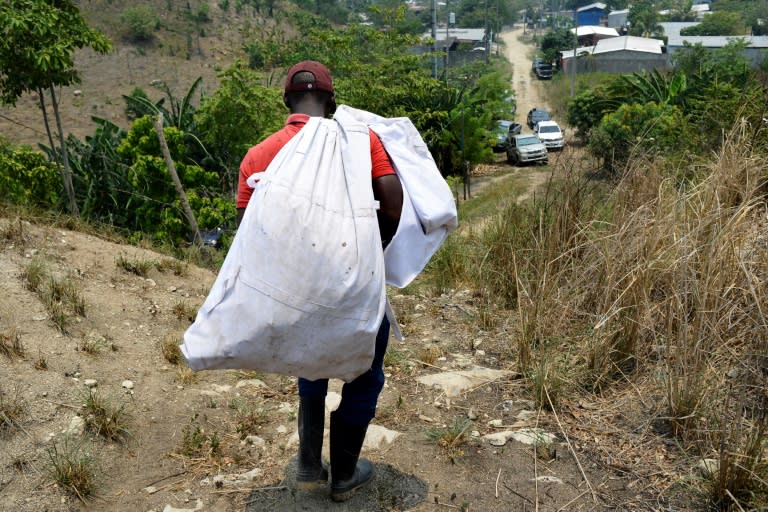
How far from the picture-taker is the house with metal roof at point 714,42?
41.7 metres

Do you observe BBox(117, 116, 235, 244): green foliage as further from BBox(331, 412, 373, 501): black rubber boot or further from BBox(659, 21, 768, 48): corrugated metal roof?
BBox(659, 21, 768, 48): corrugated metal roof

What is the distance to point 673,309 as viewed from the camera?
3.10 meters

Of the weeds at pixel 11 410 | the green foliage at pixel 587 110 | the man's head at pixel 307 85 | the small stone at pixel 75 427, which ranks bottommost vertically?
the green foliage at pixel 587 110

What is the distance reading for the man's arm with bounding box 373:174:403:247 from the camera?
228cm

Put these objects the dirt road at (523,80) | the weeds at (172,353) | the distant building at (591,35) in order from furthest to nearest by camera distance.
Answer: the distant building at (591,35)
the dirt road at (523,80)
the weeds at (172,353)

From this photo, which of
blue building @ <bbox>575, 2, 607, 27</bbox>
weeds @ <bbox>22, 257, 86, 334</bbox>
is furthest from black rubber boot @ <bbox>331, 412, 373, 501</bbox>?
blue building @ <bbox>575, 2, 607, 27</bbox>

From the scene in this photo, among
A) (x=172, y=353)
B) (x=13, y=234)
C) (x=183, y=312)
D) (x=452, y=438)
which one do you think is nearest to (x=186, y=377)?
(x=172, y=353)

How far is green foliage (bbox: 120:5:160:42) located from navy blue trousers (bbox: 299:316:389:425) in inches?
1985

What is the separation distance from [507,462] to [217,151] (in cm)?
923

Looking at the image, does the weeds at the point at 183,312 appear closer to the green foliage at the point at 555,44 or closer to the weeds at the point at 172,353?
the weeds at the point at 172,353

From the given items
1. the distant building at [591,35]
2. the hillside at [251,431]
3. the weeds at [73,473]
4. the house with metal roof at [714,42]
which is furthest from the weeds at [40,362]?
the distant building at [591,35]

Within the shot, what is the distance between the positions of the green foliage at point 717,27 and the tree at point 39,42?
64604 millimetres

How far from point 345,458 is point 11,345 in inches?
73.5

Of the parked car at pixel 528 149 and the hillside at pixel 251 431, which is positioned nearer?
the hillside at pixel 251 431
